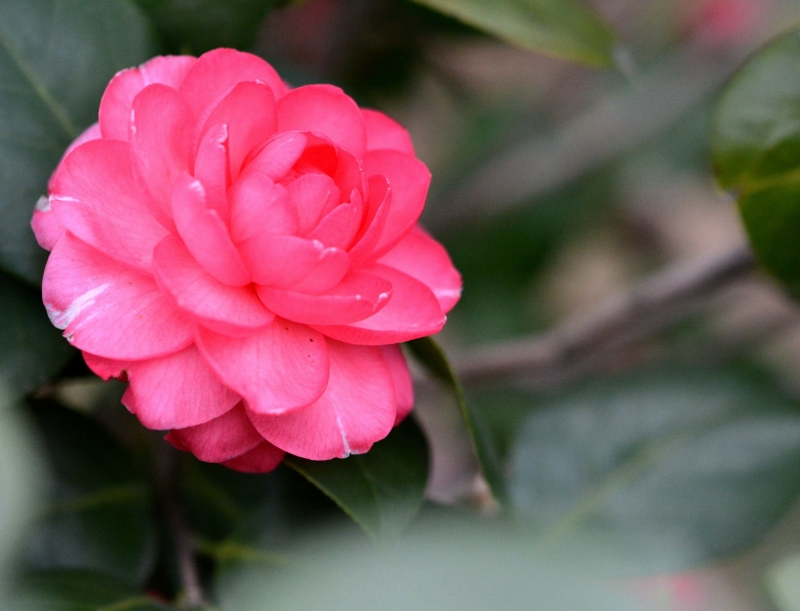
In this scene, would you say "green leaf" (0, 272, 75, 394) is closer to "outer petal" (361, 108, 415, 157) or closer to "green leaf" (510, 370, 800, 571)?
"outer petal" (361, 108, 415, 157)

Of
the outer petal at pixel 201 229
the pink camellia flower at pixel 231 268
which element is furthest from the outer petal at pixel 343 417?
the outer petal at pixel 201 229

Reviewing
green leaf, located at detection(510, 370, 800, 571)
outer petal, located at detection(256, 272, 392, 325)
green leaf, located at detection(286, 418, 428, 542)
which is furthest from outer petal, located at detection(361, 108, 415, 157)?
green leaf, located at detection(510, 370, 800, 571)

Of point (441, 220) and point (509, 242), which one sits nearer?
point (441, 220)

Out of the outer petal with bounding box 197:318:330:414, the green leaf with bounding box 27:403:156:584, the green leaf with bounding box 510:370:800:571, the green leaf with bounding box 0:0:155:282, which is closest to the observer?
the outer petal with bounding box 197:318:330:414

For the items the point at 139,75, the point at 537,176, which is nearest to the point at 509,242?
the point at 537,176

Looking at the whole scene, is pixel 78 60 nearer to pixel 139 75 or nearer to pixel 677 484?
pixel 139 75

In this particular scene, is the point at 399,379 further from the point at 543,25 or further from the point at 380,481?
the point at 543,25
